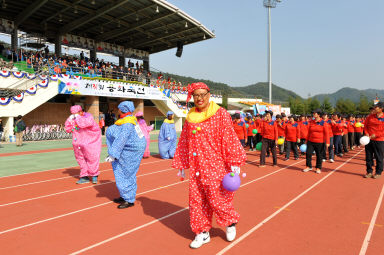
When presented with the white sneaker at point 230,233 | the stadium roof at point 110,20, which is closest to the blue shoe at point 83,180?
the white sneaker at point 230,233

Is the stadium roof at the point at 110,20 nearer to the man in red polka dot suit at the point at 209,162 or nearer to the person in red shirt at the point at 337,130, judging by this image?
the person in red shirt at the point at 337,130

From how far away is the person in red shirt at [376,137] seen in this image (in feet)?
Answer: 22.3

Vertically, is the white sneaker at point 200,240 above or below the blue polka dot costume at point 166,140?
below

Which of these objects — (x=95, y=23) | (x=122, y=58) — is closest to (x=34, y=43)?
(x=95, y=23)

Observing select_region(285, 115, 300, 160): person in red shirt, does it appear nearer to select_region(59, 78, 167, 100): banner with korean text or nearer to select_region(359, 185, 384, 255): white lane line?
select_region(359, 185, 384, 255): white lane line

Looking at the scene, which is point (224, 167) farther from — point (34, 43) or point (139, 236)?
point (34, 43)

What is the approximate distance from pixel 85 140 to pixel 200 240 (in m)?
4.14

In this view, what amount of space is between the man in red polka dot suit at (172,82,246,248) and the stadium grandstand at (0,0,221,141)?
16.1m

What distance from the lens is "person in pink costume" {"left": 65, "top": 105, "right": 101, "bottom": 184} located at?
20.1 feet

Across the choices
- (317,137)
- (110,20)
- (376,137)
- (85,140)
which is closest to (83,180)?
(85,140)

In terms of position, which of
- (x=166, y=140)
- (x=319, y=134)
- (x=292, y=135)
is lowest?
(x=166, y=140)

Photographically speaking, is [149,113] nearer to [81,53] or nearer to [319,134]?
[81,53]

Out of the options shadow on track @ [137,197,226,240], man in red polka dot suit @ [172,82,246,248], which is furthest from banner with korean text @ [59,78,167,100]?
man in red polka dot suit @ [172,82,246,248]

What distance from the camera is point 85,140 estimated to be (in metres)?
6.27
